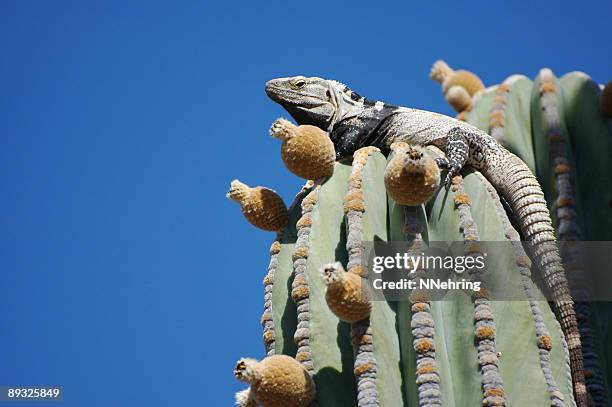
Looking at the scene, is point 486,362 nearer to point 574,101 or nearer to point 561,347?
point 561,347

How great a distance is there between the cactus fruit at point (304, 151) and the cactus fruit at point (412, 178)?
0.53 meters

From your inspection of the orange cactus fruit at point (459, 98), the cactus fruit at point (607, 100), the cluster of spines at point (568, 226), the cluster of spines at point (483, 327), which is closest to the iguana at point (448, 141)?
the cluster of spines at point (568, 226)

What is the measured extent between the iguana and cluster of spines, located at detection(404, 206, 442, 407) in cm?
87

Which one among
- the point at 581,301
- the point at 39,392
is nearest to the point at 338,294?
the point at 581,301

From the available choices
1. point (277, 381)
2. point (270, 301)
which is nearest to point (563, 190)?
point (270, 301)

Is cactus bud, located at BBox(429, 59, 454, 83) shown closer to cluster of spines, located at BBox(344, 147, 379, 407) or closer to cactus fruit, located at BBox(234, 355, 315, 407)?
cluster of spines, located at BBox(344, 147, 379, 407)

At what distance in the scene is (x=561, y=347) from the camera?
14.5ft

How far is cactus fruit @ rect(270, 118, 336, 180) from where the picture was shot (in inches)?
189

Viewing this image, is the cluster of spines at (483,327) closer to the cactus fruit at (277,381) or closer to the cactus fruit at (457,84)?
the cactus fruit at (277,381)

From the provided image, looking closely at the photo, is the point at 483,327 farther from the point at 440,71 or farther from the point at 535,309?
the point at 440,71

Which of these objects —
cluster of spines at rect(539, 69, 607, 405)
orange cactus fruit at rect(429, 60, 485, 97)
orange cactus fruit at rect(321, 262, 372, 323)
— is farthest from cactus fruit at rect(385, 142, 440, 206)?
orange cactus fruit at rect(429, 60, 485, 97)

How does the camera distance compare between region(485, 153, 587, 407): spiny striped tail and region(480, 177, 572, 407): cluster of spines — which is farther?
region(485, 153, 587, 407): spiny striped tail

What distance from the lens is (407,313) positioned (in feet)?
14.1

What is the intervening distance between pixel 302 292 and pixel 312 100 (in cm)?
189
